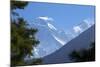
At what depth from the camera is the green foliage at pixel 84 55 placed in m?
3.23

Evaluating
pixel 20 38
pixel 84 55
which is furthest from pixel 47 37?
pixel 84 55

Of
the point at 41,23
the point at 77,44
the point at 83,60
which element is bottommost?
the point at 83,60

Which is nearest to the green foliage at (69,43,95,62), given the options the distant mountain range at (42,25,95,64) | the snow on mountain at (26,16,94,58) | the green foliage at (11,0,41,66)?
the distant mountain range at (42,25,95,64)

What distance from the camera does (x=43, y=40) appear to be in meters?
3.05

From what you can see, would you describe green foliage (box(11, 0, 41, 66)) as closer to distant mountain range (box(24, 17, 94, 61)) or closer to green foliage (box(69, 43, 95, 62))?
distant mountain range (box(24, 17, 94, 61))

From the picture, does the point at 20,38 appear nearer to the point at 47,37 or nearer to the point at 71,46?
the point at 47,37

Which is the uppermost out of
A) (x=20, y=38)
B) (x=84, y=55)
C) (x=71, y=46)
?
(x=20, y=38)

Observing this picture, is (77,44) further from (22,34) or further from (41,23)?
(22,34)

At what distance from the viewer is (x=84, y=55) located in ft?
10.8

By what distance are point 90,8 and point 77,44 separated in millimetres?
571
